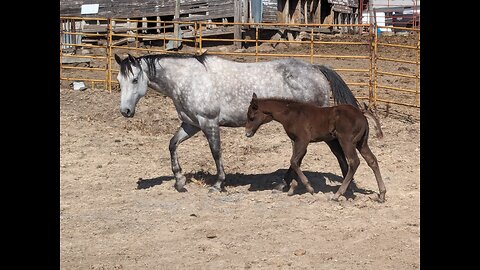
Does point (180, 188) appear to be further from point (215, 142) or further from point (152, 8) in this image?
point (152, 8)

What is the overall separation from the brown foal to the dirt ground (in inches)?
20.2

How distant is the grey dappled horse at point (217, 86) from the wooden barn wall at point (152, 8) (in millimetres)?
15193

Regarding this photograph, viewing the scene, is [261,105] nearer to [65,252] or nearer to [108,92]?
[65,252]

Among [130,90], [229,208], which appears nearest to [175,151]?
[130,90]

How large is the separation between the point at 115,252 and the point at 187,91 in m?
2.84

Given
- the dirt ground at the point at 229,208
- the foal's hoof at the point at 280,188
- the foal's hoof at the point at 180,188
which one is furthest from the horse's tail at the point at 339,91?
the foal's hoof at the point at 180,188

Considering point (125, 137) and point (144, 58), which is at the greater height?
point (144, 58)

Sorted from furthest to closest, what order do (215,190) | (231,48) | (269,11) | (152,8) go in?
(269,11) < (152,8) < (231,48) < (215,190)

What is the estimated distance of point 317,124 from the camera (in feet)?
27.9

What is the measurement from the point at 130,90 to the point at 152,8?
16860 millimetres

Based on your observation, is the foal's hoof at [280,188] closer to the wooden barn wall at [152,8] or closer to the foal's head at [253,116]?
the foal's head at [253,116]

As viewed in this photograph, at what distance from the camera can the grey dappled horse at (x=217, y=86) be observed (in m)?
9.18

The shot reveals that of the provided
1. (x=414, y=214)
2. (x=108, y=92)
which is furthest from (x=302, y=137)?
(x=108, y=92)

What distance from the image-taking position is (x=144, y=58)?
9.37 m
